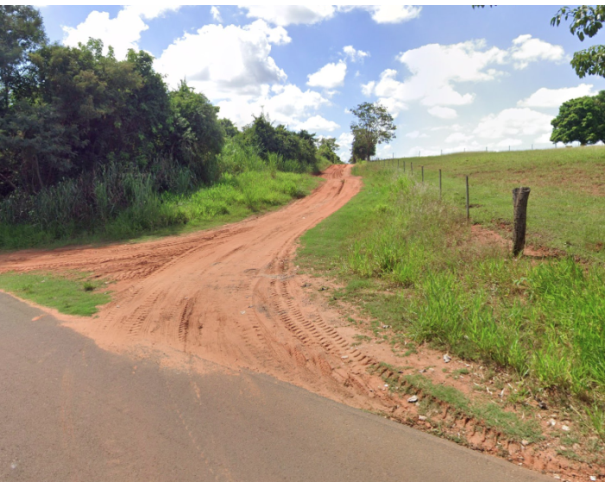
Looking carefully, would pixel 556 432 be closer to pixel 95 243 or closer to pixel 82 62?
pixel 95 243

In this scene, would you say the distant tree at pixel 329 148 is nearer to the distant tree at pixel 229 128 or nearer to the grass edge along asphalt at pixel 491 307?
the distant tree at pixel 229 128

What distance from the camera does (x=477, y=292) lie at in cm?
544

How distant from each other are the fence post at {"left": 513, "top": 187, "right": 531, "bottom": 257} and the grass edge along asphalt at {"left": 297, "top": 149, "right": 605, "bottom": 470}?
0.25 metres

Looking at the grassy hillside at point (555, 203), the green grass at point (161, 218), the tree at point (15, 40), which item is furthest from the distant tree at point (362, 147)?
the tree at point (15, 40)

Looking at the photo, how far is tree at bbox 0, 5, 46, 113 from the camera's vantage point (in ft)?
39.9

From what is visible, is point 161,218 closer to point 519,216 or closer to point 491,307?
point 519,216

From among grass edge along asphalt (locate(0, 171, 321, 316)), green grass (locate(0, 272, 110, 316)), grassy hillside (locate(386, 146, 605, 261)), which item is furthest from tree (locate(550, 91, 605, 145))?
green grass (locate(0, 272, 110, 316))

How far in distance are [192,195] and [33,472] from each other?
41.3 ft

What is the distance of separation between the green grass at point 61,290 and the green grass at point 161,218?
139 inches

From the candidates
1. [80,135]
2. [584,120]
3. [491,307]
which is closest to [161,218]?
[80,135]

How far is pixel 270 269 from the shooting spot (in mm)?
7480

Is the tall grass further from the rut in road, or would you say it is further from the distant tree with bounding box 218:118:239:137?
the distant tree with bounding box 218:118:239:137

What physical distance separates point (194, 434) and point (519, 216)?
19.3 feet

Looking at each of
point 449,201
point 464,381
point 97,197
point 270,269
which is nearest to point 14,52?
point 97,197
